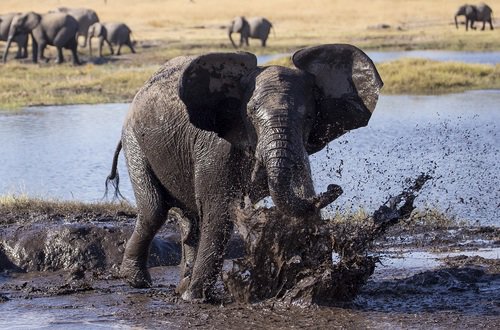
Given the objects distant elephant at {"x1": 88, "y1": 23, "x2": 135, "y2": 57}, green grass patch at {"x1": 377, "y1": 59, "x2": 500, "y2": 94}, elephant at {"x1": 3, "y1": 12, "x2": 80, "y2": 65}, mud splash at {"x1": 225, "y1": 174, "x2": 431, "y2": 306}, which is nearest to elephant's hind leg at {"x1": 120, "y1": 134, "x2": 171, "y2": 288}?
mud splash at {"x1": 225, "y1": 174, "x2": 431, "y2": 306}

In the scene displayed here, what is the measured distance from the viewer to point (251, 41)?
188 feet

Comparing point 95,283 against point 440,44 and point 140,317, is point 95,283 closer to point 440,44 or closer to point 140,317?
point 140,317

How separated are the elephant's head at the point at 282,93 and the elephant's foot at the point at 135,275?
6.02ft

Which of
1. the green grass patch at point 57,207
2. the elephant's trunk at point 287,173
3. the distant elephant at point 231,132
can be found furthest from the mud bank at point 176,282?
the elephant's trunk at point 287,173

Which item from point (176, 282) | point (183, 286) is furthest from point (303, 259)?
point (176, 282)

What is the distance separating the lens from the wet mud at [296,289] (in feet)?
24.6

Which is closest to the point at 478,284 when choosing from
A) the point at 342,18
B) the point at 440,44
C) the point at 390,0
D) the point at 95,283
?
the point at 95,283

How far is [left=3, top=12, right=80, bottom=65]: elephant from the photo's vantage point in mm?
40531

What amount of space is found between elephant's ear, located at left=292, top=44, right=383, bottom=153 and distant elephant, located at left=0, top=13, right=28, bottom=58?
36994 mm

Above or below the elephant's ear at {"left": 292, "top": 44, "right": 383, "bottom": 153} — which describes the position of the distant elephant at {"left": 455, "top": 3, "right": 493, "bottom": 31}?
below

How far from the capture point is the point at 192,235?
8500mm

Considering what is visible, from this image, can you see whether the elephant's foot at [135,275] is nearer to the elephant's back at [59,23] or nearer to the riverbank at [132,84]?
the riverbank at [132,84]

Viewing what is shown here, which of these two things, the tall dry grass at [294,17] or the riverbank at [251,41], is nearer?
the riverbank at [251,41]

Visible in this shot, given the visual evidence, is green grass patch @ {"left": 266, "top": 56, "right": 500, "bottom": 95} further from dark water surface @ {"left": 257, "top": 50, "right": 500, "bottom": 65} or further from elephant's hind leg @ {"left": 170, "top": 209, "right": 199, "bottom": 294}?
elephant's hind leg @ {"left": 170, "top": 209, "right": 199, "bottom": 294}
